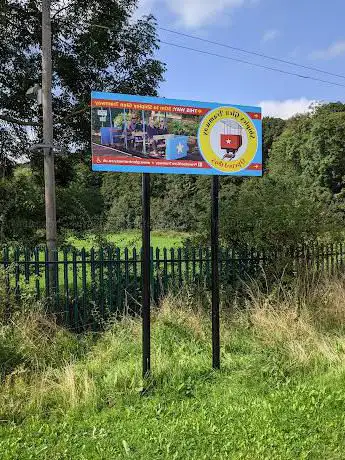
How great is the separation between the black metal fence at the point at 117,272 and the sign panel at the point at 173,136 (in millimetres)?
2783

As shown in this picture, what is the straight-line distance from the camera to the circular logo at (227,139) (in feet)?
16.1

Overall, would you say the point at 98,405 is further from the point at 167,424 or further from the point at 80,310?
the point at 80,310

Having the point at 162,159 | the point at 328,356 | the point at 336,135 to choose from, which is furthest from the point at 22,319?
the point at 336,135

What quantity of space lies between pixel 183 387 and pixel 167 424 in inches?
30.6

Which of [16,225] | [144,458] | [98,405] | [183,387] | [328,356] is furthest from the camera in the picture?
[16,225]

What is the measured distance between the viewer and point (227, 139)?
5016 millimetres

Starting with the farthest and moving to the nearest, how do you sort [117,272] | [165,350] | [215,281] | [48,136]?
[48,136] → [117,272] → [165,350] → [215,281]

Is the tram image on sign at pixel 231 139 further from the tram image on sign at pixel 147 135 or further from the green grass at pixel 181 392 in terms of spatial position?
the green grass at pixel 181 392

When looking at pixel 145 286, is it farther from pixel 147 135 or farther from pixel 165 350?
pixel 147 135

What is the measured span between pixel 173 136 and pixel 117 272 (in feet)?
10.5

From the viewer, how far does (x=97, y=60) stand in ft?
34.8

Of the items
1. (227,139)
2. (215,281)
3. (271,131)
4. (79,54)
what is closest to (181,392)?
(215,281)

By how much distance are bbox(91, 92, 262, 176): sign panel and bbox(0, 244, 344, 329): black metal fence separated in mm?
2783

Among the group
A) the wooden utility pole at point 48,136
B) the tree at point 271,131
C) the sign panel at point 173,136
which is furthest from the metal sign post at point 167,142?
the tree at point 271,131
